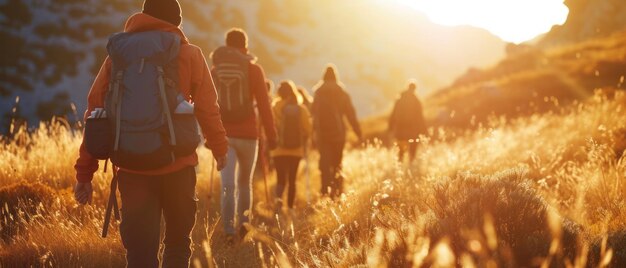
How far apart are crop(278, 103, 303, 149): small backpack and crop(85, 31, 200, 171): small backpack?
5304 millimetres

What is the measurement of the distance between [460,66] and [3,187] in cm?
20435

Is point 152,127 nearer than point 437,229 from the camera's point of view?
Yes

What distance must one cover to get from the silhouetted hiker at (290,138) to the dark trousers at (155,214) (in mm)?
5037

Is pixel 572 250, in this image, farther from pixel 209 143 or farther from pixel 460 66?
pixel 460 66

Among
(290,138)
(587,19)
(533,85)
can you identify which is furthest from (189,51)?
(587,19)

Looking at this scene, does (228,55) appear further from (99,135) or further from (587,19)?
(587,19)

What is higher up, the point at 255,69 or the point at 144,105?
the point at 255,69

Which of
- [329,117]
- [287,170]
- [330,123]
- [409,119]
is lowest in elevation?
[287,170]

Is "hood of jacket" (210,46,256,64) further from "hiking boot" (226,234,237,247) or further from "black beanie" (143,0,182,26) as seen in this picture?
"black beanie" (143,0,182,26)

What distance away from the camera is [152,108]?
2.83m

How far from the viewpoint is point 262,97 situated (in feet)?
18.2

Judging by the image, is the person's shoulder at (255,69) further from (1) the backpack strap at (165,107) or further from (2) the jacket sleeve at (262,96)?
(1) the backpack strap at (165,107)

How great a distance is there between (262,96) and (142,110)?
2.76 metres

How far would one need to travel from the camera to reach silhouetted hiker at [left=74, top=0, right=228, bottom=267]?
284 centimetres
